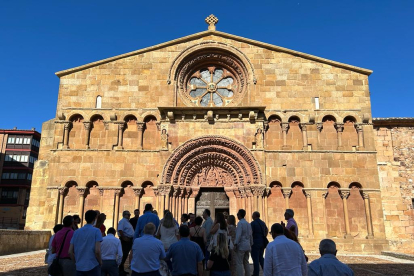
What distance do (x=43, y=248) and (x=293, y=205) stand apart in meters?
11.9

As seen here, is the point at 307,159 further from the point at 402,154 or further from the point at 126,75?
the point at 126,75

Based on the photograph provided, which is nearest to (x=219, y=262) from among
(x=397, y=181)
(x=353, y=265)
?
(x=353, y=265)

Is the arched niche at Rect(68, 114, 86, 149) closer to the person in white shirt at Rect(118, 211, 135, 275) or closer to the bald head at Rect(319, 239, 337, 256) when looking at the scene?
the person in white shirt at Rect(118, 211, 135, 275)

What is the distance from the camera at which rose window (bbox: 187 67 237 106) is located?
18356 mm

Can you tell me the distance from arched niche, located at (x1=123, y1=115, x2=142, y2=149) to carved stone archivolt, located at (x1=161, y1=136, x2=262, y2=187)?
219cm

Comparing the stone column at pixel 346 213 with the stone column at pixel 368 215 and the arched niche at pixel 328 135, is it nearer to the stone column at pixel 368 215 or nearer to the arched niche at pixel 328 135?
the stone column at pixel 368 215

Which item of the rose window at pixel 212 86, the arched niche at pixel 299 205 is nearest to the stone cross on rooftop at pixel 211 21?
the rose window at pixel 212 86

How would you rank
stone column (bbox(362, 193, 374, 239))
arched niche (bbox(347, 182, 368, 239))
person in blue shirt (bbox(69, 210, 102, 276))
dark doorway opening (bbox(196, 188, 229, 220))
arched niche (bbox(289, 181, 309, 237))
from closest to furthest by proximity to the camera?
person in blue shirt (bbox(69, 210, 102, 276)) < stone column (bbox(362, 193, 374, 239)) < arched niche (bbox(347, 182, 368, 239)) < arched niche (bbox(289, 181, 309, 237)) < dark doorway opening (bbox(196, 188, 229, 220))

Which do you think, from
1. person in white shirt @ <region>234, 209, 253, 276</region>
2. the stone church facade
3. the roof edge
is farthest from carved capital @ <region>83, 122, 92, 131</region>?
person in white shirt @ <region>234, 209, 253, 276</region>

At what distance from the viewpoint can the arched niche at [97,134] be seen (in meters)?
17.1

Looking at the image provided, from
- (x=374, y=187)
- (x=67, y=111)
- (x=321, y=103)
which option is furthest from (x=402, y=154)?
(x=67, y=111)

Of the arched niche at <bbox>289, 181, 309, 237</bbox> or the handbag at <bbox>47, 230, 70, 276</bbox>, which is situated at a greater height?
the arched niche at <bbox>289, 181, 309, 237</bbox>

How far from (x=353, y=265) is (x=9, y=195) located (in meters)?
55.1

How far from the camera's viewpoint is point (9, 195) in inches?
2099
